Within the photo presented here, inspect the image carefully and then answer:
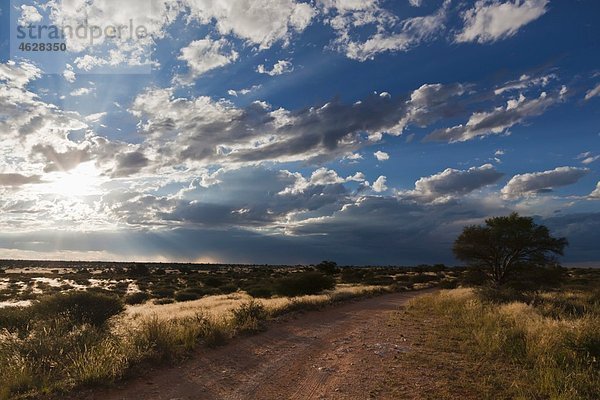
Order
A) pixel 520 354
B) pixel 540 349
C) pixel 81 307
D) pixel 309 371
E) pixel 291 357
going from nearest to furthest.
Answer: pixel 309 371 → pixel 540 349 → pixel 520 354 → pixel 291 357 → pixel 81 307

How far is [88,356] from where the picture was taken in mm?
9367

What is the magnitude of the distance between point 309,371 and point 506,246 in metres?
30.9

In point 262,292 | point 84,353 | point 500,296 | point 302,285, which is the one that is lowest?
point 262,292

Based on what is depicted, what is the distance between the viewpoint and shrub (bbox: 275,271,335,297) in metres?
37.5

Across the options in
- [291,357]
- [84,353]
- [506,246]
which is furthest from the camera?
[506,246]

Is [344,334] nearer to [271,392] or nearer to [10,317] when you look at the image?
[271,392]

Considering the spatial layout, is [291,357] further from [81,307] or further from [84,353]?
[81,307]

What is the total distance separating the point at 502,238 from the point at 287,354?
2962 centimetres

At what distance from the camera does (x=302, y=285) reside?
37.6 metres

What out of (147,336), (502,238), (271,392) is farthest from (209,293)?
(271,392)

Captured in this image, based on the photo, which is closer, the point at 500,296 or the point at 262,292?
the point at 500,296

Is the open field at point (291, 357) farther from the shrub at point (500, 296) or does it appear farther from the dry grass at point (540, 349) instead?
the shrub at point (500, 296)

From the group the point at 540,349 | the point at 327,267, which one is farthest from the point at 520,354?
the point at 327,267

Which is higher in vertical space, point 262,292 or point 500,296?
point 500,296
